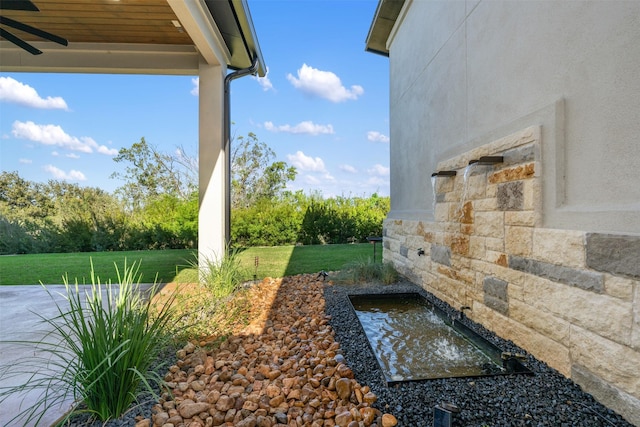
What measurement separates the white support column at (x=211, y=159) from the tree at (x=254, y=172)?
28.4 ft

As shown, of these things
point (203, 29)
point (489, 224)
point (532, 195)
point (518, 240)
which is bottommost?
point (518, 240)

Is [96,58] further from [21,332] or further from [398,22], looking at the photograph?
[398,22]

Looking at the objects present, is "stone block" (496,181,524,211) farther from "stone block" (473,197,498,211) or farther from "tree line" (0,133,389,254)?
"tree line" (0,133,389,254)

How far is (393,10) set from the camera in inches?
211

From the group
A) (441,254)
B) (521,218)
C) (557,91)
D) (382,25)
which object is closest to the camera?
(557,91)

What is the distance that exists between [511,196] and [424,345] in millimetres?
1370

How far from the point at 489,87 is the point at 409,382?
2521 millimetres

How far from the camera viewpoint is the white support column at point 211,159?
15.9 ft

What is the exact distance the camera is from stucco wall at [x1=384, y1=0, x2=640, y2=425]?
162cm

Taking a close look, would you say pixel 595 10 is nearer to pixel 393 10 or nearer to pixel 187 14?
pixel 187 14

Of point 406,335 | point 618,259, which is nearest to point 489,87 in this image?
point 618,259

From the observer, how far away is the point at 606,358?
5.43 ft

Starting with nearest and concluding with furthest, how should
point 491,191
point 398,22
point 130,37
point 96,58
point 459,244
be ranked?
1. point 491,191
2. point 459,244
3. point 130,37
4. point 96,58
5. point 398,22

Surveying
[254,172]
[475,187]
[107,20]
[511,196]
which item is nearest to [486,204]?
[475,187]
